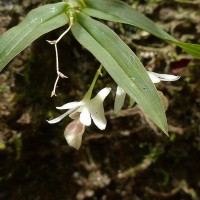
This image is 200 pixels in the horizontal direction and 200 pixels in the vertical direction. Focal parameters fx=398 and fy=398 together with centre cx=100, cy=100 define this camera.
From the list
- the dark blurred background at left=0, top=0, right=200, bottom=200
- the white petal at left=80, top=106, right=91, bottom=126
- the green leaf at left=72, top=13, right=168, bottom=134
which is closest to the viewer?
the green leaf at left=72, top=13, right=168, bottom=134

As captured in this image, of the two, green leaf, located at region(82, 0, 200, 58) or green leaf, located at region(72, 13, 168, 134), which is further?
green leaf, located at region(82, 0, 200, 58)

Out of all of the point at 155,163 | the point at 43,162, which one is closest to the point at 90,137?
the point at 43,162

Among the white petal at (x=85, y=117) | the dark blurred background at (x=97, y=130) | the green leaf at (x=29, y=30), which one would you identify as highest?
the green leaf at (x=29, y=30)

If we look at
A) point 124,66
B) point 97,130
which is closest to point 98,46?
point 124,66

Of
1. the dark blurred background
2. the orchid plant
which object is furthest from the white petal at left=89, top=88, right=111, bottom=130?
the dark blurred background

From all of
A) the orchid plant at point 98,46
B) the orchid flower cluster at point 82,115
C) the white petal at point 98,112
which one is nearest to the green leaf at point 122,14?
the orchid plant at point 98,46

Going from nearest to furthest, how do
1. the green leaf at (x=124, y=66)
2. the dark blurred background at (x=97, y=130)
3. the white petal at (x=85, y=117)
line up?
the green leaf at (x=124, y=66), the white petal at (x=85, y=117), the dark blurred background at (x=97, y=130)

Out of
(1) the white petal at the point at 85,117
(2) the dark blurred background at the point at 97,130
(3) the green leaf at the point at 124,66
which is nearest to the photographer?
(3) the green leaf at the point at 124,66

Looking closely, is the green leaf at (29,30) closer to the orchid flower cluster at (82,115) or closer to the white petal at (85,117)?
the orchid flower cluster at (82,115)

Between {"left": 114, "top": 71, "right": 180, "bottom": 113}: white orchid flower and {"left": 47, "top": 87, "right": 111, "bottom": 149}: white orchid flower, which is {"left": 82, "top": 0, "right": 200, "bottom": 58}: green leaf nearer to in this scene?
{"left": 114, "top": 71, "right": 180, "bottom": 113}: white orchid flower

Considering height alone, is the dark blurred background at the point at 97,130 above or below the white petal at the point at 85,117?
below
